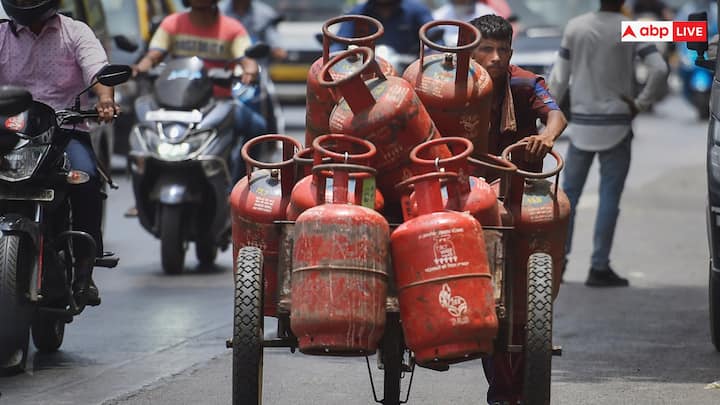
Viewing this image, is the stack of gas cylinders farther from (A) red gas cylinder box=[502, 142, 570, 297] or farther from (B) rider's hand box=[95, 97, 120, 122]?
(B) rider's hand box=[95, 97, 120, 122]

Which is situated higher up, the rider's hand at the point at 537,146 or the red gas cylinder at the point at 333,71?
the red gas cylinder at the point at 333,71

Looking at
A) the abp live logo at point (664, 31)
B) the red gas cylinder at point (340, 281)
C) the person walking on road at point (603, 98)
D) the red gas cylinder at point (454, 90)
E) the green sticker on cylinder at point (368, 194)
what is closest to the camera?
the red gas cylinder at point (340, 281)

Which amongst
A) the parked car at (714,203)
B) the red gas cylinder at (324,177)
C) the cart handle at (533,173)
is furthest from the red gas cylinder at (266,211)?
the parked car at (714,203)

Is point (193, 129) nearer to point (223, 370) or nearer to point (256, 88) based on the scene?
point (256, 88)

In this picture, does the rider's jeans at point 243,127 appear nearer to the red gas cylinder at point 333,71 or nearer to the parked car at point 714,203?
the parked car at point 714,203

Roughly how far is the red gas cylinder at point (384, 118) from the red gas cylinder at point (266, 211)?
0.30 m

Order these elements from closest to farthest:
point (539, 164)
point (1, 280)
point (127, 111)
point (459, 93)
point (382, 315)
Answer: point (382, 315) → point (459, 93) → point (539, 164) → point (1, 280) → point (127, 111)

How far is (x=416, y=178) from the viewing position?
5855mm

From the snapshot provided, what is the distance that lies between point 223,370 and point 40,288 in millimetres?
938

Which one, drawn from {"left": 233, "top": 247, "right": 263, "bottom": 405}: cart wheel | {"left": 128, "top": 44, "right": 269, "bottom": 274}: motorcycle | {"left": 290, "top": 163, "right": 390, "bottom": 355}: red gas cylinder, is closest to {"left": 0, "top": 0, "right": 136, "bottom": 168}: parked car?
{"left": 128, "top": 44, "right": 269, "bottom": 274}: motorcycle

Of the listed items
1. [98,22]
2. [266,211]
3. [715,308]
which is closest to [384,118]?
[266,211]

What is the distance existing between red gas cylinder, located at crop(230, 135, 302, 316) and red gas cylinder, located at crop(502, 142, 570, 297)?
2.67ft

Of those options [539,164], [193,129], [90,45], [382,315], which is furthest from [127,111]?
[382,315]

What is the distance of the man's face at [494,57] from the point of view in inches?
274
